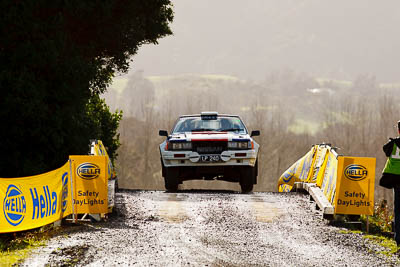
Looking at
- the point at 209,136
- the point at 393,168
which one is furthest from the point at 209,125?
the point at 393,168

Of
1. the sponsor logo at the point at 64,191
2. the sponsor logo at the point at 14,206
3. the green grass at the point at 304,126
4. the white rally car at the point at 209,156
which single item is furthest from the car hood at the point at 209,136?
the green grass at the point at 304,126

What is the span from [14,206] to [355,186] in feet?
20.3

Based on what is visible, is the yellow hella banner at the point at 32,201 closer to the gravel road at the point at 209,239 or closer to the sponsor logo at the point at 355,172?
the gravel road at the point at 209,239

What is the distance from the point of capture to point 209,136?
1429cm

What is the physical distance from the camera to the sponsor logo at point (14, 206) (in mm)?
10016

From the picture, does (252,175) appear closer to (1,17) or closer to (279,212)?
(279,212)

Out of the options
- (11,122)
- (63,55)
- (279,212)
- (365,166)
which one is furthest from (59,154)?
(365,166)

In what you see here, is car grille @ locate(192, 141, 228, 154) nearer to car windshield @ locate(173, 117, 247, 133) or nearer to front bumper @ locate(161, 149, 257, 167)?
front bumper @ locate(161, 149, 257, 167)

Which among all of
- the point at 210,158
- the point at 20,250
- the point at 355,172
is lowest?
the point at 20,250

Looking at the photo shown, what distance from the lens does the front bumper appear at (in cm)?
1406

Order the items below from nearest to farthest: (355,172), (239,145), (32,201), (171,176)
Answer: (32,201), (355,172), (239,145), (171,176)

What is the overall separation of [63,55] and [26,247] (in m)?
7.51

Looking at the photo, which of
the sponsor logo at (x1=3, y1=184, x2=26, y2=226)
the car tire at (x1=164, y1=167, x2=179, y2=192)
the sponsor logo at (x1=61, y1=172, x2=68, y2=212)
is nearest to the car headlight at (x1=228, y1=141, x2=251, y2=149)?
the car tire at (x1=164, y1=167, x2=179, y2=192)

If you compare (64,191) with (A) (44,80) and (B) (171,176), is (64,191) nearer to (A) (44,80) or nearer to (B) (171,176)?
(B) (171,176)
